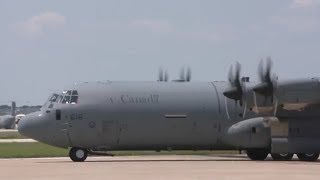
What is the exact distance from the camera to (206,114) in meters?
34.1

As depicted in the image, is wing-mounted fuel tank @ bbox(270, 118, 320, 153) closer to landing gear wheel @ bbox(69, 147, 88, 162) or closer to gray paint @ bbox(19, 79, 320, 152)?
gray paint @ bbox(19, 79, 320, 152)

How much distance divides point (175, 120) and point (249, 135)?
3.70m

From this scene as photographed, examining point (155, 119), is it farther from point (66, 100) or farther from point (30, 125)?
point (30, 125)

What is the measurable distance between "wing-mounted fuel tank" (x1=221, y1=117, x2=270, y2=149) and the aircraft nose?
9118 mm

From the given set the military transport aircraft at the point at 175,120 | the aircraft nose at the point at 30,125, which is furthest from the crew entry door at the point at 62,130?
the aircraft nose at the point at 30,125

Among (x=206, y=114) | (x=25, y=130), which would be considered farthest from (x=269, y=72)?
(x=25, y=130)

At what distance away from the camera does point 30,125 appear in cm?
3306

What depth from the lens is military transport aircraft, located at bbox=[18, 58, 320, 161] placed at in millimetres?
32938

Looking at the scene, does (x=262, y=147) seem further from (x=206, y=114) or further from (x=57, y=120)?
(x=57, y=120)

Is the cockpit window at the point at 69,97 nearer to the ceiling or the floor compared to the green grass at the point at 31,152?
nearer to the ceiling

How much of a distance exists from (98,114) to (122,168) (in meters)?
5.77

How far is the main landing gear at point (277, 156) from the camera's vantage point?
33.6 meters

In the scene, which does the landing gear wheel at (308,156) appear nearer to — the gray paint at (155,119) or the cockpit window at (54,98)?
the gray paint at (155,119)

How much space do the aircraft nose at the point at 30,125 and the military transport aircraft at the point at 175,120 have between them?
47mm
